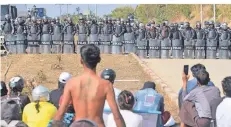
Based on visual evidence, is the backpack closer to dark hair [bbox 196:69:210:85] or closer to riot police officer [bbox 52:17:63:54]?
dark hair [bbox 196:69:210:85]

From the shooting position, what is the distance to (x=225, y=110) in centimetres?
582

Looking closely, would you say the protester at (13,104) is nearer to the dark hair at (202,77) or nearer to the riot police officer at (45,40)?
the dark hair at (202,77)

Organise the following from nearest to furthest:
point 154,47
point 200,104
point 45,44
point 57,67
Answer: point 200,104
point 57,67
point 154,47
point 45,44

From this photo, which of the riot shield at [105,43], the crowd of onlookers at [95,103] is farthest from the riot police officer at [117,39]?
the crowd of onlookers at [95,103]

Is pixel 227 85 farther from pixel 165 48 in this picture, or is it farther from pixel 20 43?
pixel 20 43

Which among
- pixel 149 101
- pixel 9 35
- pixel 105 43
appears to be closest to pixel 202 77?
pixel 149 101

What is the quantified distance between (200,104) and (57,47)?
18.8 meters

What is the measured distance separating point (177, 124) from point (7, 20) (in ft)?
54.4

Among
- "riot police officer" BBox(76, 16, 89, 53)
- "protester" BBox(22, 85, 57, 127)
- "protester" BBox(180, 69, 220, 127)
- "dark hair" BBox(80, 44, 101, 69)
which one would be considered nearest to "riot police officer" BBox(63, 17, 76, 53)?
"riot police officer" BBox(76, 16, 89, 53)

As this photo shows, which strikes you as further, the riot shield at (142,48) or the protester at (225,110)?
the riot shield at (142,48)

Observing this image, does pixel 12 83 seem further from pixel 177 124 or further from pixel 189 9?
pixel 189 9

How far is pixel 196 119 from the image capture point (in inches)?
250

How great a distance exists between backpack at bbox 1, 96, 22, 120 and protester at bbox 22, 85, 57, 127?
9 cm

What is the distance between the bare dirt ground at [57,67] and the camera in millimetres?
16875
